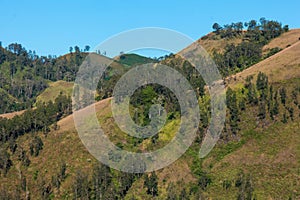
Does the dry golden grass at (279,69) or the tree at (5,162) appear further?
the dry golden grass at (279,69)

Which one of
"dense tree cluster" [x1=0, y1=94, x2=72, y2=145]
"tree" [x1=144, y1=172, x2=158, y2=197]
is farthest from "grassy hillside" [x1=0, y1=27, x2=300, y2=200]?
"dense tree cluster" [x1=0, y1=94, x2=72, y2=145]

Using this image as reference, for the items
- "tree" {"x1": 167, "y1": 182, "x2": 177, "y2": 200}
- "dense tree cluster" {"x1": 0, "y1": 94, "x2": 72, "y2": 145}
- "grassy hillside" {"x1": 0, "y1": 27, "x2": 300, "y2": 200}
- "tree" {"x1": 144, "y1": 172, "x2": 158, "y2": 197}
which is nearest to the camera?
"tree" {"x1": 167, "y1": 182, "x2": 177, "y2": 200}

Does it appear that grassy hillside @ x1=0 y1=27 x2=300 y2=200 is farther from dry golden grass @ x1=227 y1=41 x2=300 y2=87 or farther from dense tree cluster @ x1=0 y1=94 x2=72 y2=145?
dense tree cluster @ x1=0 y1=94 x2=72 y2=145

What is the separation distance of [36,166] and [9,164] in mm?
7557

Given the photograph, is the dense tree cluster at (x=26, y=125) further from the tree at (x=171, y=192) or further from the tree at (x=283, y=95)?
the tree at (x=283, y=95)

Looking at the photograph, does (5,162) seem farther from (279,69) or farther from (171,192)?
(279,69)

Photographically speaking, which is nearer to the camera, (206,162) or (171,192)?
(171,192)

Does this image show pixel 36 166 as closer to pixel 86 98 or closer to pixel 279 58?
pixel 86 98

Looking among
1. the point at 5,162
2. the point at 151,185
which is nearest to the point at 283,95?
the point at 151,185

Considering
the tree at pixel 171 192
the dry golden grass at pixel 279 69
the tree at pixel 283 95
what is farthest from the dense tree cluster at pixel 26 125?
the tree at pixel 283 95

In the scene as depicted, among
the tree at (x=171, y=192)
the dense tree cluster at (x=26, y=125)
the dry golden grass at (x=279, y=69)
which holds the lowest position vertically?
the tree at (x=171, y=192)

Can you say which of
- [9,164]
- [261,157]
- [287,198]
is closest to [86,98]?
[9,164]

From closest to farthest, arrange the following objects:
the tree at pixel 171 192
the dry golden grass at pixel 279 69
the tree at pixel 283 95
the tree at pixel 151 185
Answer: the tree at pixel 171 192 → the tree at pixel 151 185 → the tree at pixel 283 95 → the dry golden grass at pixel 279 69

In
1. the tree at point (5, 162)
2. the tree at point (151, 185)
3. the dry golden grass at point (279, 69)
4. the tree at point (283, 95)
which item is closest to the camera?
the tree at point (151, 185)
